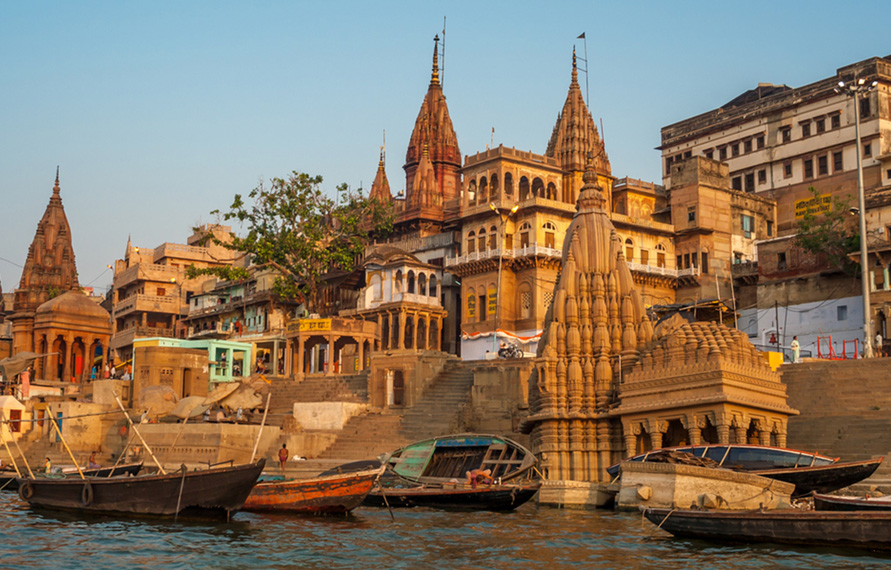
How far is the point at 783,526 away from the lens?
1739 centimetres

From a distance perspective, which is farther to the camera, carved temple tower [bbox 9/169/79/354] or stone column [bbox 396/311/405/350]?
carved temple tower [bbox 9/169/79/354]

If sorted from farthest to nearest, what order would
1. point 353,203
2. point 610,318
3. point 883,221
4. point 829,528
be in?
point 353,203, point 883,221, point 610,318, point 829,528

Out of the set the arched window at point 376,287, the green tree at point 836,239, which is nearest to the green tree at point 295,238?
the arched window at point 376,287

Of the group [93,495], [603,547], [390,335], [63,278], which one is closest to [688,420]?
[603,547]

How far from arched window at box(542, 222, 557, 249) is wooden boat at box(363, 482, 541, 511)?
2858 centimetres

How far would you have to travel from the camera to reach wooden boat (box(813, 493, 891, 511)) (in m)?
17.4

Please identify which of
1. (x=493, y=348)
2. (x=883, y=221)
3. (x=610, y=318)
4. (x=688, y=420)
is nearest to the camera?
(x=688, y=420)

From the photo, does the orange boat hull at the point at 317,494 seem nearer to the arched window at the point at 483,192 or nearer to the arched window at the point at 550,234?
the arched window at the point at 550,234

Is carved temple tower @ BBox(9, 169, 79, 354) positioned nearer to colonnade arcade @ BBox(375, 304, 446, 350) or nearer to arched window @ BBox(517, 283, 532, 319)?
colonnade arcade @ BBox(375, 304, 446, 350)

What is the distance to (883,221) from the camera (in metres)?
44.4

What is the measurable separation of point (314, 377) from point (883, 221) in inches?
1037

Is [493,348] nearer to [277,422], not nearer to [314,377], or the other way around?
[314,377]

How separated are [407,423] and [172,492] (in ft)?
48.8

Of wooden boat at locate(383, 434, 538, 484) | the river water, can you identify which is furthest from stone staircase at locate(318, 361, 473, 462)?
the river water
